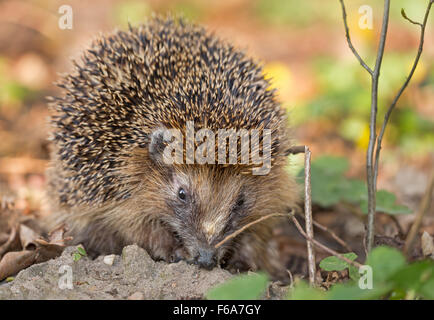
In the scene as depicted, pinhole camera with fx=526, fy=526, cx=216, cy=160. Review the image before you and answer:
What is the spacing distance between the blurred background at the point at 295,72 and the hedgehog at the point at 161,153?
59cm

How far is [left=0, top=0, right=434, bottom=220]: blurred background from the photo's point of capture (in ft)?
25.1

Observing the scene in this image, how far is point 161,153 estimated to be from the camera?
4.71m

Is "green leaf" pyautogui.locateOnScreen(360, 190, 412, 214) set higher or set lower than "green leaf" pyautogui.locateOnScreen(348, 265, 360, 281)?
higher

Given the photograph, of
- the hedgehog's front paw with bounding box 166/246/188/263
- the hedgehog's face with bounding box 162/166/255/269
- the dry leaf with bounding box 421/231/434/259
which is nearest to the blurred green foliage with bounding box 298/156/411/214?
the dry leaf with bounding box 421/231/434/259

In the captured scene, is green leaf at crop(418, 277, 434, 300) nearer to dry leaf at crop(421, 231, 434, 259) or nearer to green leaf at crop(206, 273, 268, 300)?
green leaf at crop(206, 273, 268, 300)

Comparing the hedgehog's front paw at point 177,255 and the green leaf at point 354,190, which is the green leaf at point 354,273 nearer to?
the hedgehog's front paw at point 177,255

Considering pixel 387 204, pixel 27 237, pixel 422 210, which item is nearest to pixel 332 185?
pixel 387 204

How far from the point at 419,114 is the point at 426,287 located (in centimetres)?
607

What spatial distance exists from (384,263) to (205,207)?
1633 millimetres

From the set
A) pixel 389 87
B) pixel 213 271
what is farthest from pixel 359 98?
pixel 213 271

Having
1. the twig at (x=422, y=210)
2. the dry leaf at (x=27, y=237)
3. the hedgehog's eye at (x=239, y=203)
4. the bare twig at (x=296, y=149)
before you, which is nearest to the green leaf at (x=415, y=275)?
the twig at (x=422, y=210)
